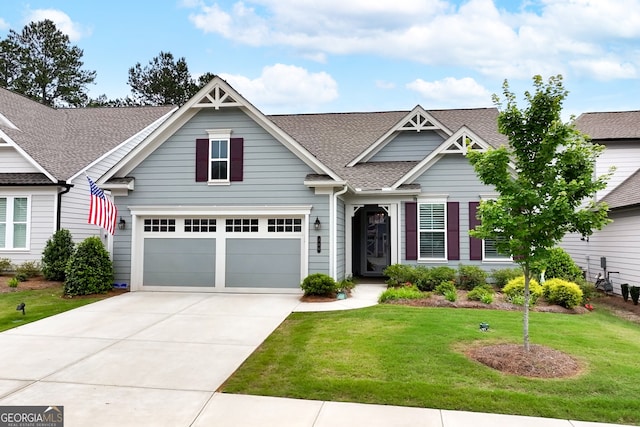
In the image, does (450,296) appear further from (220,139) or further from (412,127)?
(220,139)

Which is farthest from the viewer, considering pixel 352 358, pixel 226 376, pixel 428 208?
pixel 428 208

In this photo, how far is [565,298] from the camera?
35.5ft

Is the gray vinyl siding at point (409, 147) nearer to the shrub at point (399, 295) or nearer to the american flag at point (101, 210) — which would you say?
the shrub at point (399, 295)

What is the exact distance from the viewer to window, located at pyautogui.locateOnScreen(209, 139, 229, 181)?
13031mm

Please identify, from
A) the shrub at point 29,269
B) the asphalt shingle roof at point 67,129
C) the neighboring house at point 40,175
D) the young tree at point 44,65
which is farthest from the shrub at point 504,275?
the young tree at point 44,65

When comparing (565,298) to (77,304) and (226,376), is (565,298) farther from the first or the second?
(77,304)

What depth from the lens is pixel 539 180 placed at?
6.65m

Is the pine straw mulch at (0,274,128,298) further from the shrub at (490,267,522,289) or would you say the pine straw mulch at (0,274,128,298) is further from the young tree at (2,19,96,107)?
the young tree at (2,19,96,107)

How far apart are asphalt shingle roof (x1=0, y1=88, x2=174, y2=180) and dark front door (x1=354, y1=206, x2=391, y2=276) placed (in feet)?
35.8

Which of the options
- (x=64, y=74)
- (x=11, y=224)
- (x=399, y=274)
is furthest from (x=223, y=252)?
(x=64, y=74)

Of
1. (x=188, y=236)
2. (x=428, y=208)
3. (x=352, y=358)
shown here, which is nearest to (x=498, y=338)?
(x=352, y=358)

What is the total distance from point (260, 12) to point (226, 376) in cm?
1363

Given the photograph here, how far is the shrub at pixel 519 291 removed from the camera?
36.4 feet

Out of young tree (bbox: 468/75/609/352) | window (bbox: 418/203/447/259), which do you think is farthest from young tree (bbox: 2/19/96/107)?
young tree (bbox: 468/75/609/352)
